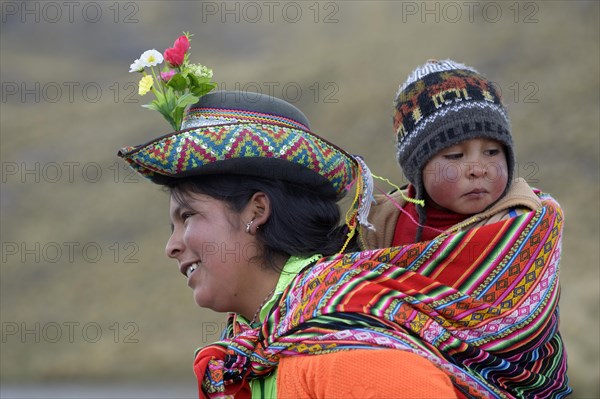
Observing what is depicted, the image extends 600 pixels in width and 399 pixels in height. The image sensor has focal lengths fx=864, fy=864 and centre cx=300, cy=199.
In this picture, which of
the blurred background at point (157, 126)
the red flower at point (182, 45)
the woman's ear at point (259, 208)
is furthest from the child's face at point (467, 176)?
the blurred background at point (157, 126)

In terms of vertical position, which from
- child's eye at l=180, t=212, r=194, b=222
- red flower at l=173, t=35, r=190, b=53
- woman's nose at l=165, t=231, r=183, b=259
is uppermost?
red flower at l=173, t=35, r=190, b=53

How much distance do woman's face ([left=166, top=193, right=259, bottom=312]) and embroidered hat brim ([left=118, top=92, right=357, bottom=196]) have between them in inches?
4.3

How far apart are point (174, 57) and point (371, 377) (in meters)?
1.08

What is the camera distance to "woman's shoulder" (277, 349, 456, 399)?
1929 mm

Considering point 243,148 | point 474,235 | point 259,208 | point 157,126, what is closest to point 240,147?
point 243,148

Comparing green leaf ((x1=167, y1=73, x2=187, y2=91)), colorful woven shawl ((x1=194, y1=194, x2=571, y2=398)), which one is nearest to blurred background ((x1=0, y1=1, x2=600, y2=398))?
colorful woven shawl ((x1=194, y1=194, x2=571, y2=398))

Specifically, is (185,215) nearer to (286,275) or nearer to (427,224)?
(286,275)

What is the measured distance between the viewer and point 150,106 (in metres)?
2.47

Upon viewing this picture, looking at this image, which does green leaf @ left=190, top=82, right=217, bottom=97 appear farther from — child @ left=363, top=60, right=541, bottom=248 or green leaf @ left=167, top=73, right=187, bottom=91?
child @ left=363, top=60, right=541, bottom=248

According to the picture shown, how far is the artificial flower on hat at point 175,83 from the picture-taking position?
2.45 m

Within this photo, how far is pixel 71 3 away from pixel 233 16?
83.5 inches

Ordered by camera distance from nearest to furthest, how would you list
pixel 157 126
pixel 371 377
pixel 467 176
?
pixel 371 377, pixel 467 176, pixel 157 126

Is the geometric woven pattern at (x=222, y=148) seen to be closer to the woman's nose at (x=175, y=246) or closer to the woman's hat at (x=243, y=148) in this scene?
the woman's hat at (x=243, y=148)

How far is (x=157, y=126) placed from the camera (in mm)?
9445
